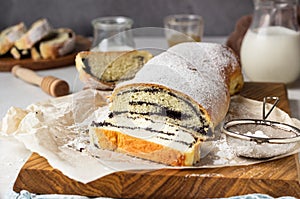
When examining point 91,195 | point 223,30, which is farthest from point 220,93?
point 223,30

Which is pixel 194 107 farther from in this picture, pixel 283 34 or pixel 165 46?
pixel 165 46

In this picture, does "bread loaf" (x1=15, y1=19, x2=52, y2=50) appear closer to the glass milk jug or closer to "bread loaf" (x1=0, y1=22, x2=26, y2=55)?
"bread loaf" (x1=0, y1=22, x2=26, y2=55)

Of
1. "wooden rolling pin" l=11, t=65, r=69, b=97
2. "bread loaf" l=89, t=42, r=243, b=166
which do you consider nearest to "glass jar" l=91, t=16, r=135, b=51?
"wooden rolling pin" l=11, t=65, r=69, b=97

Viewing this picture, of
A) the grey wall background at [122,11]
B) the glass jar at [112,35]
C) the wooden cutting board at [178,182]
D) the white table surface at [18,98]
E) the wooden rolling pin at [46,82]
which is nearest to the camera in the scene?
the wooden cutting board at [178,182]

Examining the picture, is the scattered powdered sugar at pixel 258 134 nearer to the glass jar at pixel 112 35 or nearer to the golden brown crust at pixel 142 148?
the golden brown crust at pixel 142 148

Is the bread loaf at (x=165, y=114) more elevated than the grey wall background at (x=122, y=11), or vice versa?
the bread loaf at (x=165, y=114)

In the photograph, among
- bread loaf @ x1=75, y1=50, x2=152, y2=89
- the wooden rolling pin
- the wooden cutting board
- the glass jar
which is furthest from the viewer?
the glass jar

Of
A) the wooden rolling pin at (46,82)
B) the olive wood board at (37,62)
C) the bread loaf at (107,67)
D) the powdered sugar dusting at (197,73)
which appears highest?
the powdered sugar dusting at (197,73)

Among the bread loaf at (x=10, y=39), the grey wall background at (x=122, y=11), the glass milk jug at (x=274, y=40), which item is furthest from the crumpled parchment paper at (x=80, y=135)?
the grey wall background at (x=122, y=11)

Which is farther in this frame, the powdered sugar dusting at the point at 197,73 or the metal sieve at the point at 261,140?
the powdered sugar dusting at the point at 197,73
